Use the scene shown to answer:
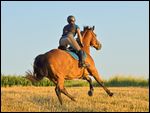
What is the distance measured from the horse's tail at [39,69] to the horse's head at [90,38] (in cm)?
180

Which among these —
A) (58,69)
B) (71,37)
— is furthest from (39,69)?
(71,37)

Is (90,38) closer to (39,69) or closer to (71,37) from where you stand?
(71,37)

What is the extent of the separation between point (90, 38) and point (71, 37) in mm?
1383

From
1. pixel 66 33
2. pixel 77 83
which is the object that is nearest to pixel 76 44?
pixel 66 33

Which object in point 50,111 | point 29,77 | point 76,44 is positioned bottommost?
point 50,111

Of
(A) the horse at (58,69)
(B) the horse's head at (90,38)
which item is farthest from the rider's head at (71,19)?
(B) the horse's head at (90,38)

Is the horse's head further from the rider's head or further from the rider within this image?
the rider's head

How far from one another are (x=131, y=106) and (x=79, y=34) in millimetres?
3543

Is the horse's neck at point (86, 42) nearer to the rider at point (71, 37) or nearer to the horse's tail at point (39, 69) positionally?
the rider at point (71, 37)

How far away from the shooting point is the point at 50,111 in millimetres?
13914

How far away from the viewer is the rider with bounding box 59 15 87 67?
13008 mm

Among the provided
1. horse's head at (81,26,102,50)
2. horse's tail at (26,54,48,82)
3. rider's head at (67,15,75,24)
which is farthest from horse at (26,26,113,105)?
rider's head at (67,15,75,24)

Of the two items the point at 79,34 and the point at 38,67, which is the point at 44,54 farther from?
the point at 79,34

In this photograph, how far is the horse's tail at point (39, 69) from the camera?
1279 cm
